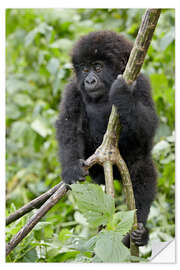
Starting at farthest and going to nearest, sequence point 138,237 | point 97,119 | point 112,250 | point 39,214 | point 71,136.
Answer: point 97,119 → point 71,136 → point 138,237 → point 39,214 → point 112,250

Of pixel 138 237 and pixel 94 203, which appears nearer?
pixel 94 203

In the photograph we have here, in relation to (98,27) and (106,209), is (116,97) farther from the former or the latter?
(98,27)

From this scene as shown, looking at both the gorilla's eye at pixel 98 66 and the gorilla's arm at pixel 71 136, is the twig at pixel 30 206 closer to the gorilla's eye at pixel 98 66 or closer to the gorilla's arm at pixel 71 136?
the gorilla's arm at pixel 71 136

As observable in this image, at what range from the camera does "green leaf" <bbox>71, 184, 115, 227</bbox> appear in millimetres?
1606

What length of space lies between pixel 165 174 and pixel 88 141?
0.55 metres

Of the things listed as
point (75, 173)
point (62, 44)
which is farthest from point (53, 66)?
point (75, 173)

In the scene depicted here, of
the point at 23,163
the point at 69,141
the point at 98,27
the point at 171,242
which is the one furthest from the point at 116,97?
the point at 23,163

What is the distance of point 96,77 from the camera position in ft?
6.95

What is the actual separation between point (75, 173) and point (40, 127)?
103 cm

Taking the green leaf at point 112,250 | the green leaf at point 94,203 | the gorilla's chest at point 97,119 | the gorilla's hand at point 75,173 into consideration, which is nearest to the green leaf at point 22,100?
the gorilla's chest at point 97,119

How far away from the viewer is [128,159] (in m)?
2.26

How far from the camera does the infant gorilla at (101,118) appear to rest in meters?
2.04

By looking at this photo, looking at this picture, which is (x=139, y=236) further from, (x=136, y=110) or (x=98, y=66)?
(x=98, y=66)

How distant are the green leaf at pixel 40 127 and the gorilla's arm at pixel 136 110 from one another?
896 mm
